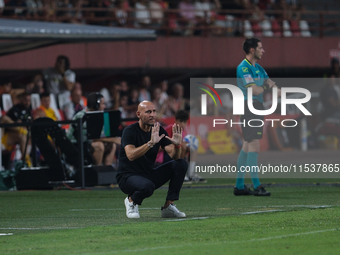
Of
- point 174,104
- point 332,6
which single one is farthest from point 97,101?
point 332,6

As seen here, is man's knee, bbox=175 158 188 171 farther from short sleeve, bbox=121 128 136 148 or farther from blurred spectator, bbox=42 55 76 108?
blurred spectator, bbox=42 55 76 108

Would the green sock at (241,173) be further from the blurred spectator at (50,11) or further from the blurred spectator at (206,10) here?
the blurred spectator at (206,10)

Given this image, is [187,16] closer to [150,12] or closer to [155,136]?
[150,12]

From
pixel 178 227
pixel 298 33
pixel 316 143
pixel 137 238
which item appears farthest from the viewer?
pixel 298 33

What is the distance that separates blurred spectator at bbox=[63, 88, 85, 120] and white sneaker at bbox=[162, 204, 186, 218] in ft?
24.7

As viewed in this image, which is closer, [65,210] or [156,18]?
[65,210]

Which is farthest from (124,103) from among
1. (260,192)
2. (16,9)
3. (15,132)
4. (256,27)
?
(256,27)

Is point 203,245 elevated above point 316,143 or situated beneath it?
elevated above

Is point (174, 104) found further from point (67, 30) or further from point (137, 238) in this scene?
point (137, 238)

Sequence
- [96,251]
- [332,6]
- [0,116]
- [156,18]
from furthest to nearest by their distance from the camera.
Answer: [332,6] → [156,18] → [0,116] → [96,251]

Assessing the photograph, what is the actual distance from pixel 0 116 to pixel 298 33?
15.6 m

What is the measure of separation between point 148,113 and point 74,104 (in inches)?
351

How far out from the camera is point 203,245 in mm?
6234

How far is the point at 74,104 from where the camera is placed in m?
17.1
